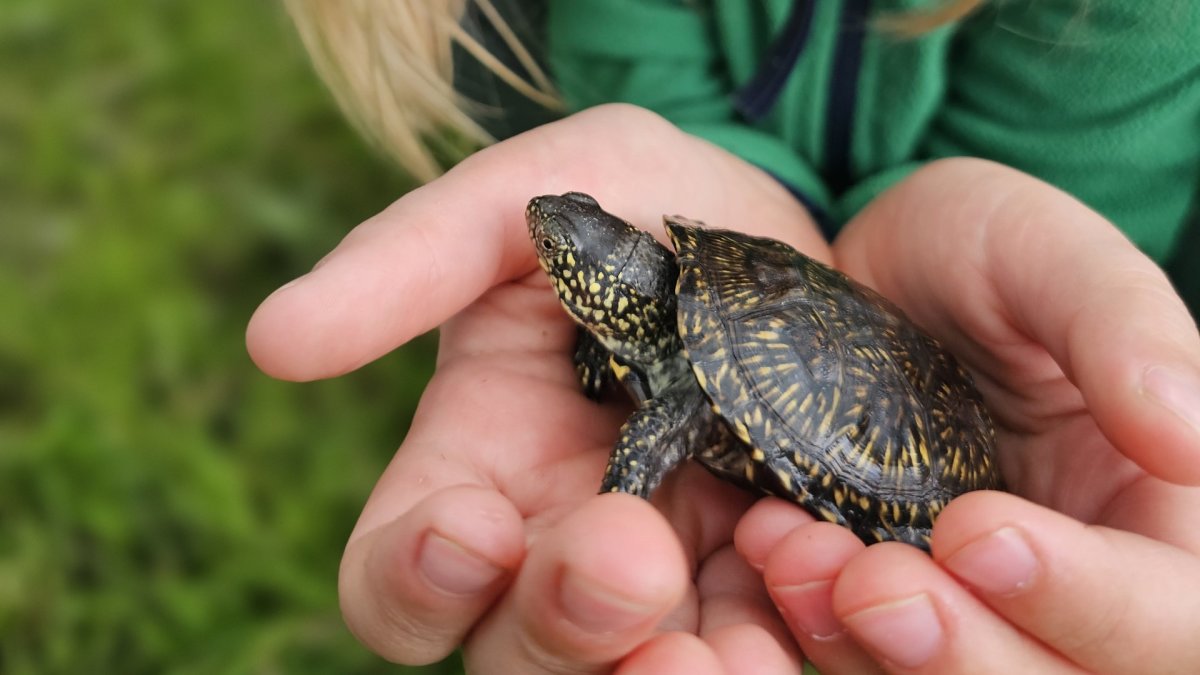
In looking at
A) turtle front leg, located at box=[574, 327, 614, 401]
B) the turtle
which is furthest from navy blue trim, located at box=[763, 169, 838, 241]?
turtle front leg, located at box=[574, 327, 614, 401]

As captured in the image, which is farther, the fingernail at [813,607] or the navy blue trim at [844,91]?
the navy blue trim at [844,91]

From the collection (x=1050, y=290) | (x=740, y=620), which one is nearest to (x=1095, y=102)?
(x=1050, y=290)

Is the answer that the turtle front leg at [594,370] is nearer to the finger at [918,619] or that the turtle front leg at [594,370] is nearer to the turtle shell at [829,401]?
the turtle shell at [829,401]

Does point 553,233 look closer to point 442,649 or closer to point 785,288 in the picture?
point 785,288

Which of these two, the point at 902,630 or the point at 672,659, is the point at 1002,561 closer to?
the point at 902,630

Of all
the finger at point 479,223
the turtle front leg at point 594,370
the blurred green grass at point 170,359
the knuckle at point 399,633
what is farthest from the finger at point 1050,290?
the blurred green grass at point 170,359

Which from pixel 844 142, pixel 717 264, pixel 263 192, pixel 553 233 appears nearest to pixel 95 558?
pixel 263 192
